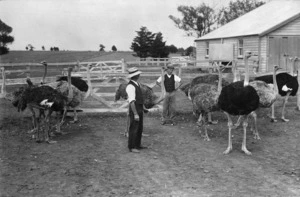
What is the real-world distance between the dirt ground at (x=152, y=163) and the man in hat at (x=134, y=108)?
293 mm

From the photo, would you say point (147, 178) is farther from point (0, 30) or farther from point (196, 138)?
point (0, 30)

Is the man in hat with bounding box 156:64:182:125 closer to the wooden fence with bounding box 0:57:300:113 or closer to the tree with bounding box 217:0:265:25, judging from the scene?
the wooden fence with bounding box 0:57:300:113

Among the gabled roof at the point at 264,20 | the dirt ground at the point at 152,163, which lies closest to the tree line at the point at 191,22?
the gabled roof at the point at 264,20

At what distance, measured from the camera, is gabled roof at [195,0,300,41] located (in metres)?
23.3

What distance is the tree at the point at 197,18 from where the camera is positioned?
1989 inches

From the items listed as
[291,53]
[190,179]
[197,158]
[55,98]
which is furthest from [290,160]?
[291,53]

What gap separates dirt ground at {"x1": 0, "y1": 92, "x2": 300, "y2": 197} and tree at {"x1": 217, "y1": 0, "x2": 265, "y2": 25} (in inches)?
1588

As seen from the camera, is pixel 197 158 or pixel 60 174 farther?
pixel 197 158

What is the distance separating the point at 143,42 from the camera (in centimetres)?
4684

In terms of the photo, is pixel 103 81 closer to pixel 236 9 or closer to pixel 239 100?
pixel 239 100

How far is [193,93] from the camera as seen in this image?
1005 centimetres

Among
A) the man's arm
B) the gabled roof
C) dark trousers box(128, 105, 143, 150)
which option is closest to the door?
the gabled roof

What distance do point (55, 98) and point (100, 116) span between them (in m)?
3.59

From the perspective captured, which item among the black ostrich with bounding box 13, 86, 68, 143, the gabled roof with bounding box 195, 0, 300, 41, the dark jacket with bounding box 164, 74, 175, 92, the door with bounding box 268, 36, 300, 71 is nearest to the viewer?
the black ostrich with bounding box 13, 86, 68, 143
